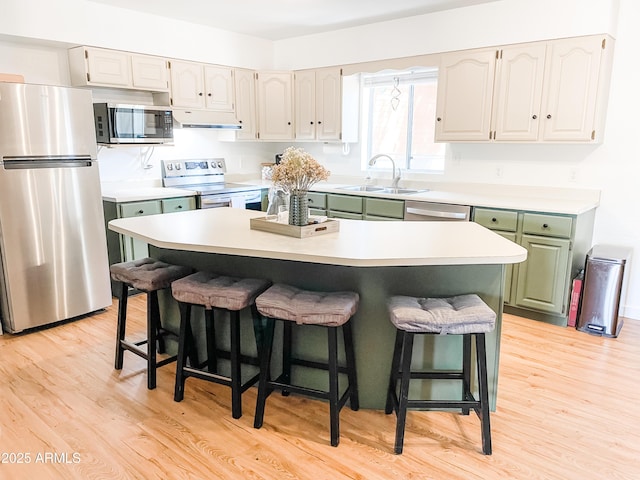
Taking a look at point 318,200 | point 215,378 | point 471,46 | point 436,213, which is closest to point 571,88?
point 471,46

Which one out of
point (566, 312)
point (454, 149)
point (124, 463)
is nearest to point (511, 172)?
point (454, 149)

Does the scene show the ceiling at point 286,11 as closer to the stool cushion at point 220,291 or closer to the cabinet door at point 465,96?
the cabinet door at point 465,96

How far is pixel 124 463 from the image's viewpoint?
6.75 ft

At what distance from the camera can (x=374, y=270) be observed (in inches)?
93.0

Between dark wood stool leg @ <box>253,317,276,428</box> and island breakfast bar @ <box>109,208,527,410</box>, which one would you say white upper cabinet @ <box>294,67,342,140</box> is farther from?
dark wood stool leg @ <box>253,317,276,428</box>

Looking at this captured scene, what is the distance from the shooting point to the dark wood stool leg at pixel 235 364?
2.34 metres

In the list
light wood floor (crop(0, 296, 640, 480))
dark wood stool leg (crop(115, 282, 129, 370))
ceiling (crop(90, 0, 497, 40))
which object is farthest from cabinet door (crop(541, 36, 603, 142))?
dark wood stool leg (crop(115, 282, 129, 370))

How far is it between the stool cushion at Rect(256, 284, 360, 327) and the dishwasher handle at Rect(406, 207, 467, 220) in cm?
198

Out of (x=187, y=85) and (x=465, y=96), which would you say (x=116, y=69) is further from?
(x=465, y=96)

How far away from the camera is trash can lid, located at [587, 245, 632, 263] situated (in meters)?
3.37

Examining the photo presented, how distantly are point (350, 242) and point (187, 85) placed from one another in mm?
3242

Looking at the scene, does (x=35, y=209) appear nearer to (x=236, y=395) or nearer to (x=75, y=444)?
(x=75, y=444)

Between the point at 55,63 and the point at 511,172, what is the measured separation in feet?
13.8

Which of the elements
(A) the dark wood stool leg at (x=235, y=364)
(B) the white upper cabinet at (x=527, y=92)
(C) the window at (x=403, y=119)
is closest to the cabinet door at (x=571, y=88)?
(B) the white upper cabinet at (x=527, y=92)
